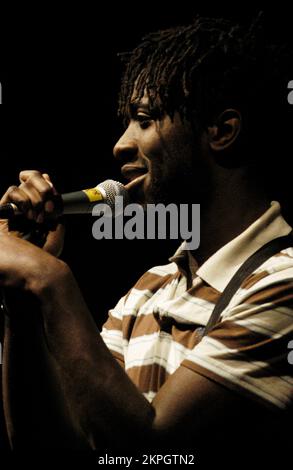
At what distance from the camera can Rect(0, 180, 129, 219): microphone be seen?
1.26m

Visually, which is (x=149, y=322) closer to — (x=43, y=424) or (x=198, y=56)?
(x=43, y=424)

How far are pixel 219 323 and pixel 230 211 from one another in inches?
12.1

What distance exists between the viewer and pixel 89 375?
47.1 inches

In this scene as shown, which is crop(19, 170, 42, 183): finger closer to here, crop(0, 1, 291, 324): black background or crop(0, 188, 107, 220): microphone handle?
crop(0, 188, 107, 220): microphone handle

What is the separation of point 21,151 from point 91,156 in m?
0.25

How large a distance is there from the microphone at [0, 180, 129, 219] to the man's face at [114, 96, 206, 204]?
0.21 ft

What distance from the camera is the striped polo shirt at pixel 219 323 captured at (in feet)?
4.10

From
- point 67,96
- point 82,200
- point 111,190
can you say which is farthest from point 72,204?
point 67,96

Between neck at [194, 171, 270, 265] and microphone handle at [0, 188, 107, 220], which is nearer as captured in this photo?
microphone handle at [0, 188, 107, 220]

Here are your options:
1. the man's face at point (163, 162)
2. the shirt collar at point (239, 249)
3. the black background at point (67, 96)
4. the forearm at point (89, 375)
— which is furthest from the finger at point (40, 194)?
the black background at point (67, 96)

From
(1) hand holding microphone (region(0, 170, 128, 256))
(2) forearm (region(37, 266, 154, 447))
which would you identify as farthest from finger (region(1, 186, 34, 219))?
(2) forearm (region(37, 266, 154, 447))

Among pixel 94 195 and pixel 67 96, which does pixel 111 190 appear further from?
pixel 67 96

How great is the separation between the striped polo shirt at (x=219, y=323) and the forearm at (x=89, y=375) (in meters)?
0.14

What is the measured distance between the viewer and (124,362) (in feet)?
5.32
